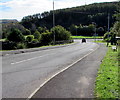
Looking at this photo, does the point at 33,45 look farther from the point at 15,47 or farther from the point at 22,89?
the point at 22,89

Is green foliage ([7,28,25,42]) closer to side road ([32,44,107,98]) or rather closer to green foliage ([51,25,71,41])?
green foliage ([51,25,71,41])

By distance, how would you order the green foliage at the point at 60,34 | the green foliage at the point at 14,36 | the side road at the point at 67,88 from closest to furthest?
the side road at the point at 67,88
the green foliage at the point at 14,36
the green foliage at the point at 60,34

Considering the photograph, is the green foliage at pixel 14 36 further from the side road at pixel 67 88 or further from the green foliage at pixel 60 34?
the side road at pixel 67 88

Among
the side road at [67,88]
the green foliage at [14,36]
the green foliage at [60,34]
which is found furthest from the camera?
the green foliage at [60,34]

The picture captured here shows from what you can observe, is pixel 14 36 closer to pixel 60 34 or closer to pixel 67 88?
pixel 60 34

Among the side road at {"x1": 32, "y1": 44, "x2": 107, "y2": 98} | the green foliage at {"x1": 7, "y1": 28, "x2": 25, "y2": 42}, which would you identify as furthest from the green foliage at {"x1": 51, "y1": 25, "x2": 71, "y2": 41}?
the side road at {"x1": 32, "y1": 44, "x2": 107, "y2": 98}

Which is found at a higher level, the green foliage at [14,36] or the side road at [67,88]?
the green foliage at [14,36]

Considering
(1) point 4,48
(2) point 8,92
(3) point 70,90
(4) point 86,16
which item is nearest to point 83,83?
(3) point 70,90

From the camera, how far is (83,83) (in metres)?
8.40

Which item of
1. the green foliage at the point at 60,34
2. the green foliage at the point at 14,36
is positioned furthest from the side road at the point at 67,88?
the green foliage at the point at 60,34

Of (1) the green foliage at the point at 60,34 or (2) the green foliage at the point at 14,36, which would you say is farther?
(1) the green foliage at the point at 60,34

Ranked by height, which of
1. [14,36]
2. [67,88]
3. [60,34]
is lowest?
[67,88]

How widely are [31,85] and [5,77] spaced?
207 centimetres

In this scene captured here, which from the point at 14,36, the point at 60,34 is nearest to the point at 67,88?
the point at 14,36
